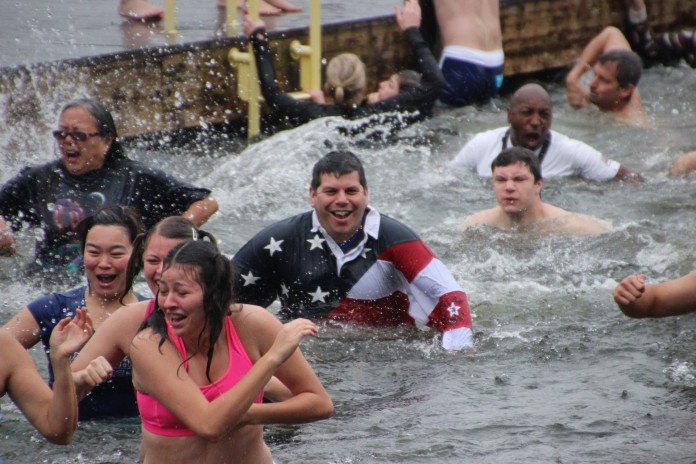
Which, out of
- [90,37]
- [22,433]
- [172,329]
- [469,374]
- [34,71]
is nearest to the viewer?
[172,329]

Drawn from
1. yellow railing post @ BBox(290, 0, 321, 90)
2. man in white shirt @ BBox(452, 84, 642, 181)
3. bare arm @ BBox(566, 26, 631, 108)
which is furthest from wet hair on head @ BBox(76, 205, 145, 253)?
bare arm @ BBox(566, 26, 631, 108)

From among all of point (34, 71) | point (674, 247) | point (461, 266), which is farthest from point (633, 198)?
point (34, 71)

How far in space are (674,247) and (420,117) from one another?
3290 mm

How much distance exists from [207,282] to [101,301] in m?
1.12

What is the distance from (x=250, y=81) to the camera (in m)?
10.2

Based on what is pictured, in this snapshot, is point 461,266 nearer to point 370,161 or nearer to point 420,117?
point 370,161

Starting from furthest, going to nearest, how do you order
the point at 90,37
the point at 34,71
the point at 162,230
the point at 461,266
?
1. the point at 90,37
2. the point at 34,71
3. the point at 461,266
4. the point at 162,230

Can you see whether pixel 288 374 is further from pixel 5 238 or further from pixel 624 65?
pixel 624 65

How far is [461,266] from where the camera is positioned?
7824 mm

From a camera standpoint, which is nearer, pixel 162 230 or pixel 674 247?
pixel 162 230

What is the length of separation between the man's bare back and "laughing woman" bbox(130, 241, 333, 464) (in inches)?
309

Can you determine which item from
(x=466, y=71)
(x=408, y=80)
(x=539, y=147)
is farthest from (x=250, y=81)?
(x=539, y=147)

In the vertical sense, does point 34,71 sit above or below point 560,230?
above

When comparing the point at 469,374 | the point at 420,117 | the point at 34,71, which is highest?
the point at 34,71
